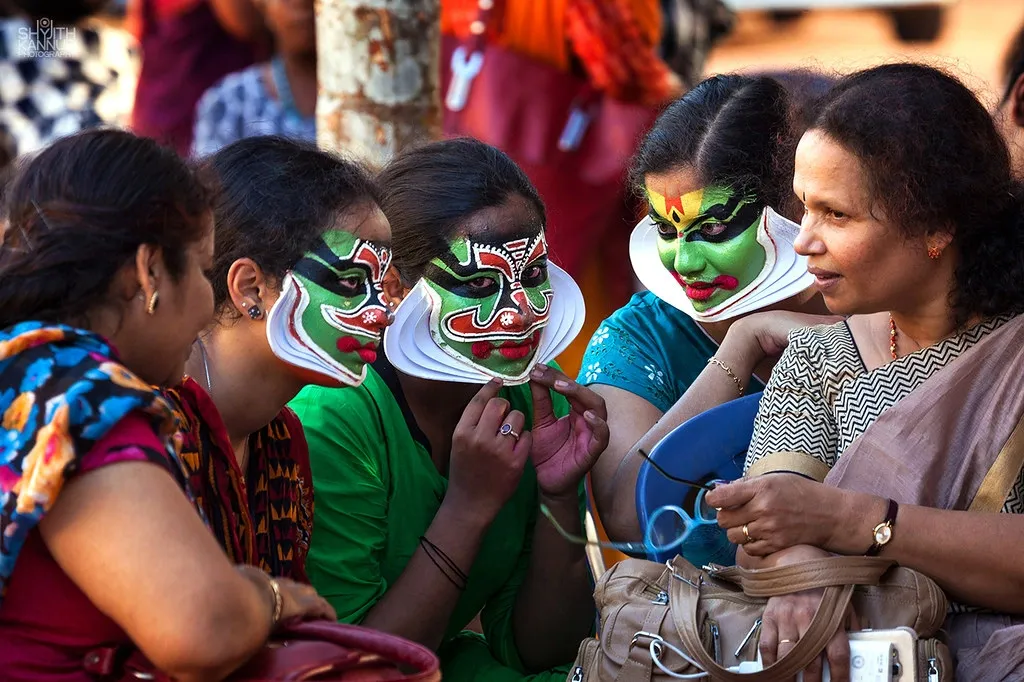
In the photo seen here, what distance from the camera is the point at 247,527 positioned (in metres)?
2.65

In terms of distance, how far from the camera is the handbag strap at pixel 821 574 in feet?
8.23

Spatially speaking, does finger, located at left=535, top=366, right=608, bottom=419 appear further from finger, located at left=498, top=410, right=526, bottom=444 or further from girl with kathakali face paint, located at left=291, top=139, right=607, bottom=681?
finger, located at left=498, top=410, right=526, bottom=444

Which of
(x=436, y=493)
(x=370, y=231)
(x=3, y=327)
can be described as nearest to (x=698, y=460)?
(x=436, y=493)

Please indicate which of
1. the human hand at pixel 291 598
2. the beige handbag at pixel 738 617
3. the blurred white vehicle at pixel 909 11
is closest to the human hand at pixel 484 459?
the beige handbag at pixel 738 617

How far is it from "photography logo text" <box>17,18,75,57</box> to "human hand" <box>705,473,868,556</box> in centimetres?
513

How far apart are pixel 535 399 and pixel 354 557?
58cm

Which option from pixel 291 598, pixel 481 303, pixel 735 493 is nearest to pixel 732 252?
pixel 481 303

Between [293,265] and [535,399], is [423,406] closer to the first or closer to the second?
[535,399]

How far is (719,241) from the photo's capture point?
11.1 ft

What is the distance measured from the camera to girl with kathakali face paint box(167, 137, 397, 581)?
284cm

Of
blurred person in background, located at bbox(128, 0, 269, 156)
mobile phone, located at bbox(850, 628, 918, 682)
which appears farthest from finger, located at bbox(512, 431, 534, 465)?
blurred person in background, located at bbox(128, 0, 269, 156)

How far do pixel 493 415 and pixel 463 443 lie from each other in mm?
92

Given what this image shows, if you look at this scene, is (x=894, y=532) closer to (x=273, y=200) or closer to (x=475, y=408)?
(x=475, y=408)

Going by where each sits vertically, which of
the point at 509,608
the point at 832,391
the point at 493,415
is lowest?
the point at 509,608
